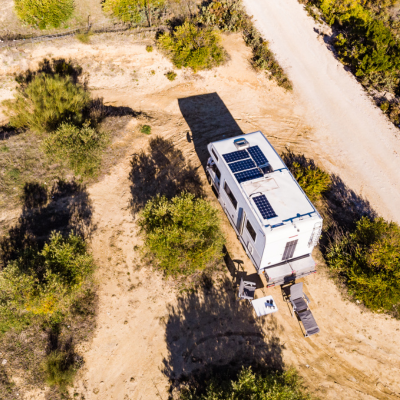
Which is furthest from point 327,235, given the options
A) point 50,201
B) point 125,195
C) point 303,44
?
point 303,44

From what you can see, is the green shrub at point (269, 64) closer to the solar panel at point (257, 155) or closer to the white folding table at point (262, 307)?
the solar panel at point (257, 155)

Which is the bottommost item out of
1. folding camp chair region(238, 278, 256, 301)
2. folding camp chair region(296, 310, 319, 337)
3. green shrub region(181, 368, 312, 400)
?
green shrub region(181, 368, 312, 400)

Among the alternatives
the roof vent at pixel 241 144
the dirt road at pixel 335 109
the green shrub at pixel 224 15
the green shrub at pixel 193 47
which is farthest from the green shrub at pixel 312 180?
the green shrub at pixel 224 15

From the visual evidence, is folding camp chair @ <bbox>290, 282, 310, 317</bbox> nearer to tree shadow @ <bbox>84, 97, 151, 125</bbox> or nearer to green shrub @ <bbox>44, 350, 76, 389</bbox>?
green shrub @ <bbox>44, 350, 76, 389</bbox>

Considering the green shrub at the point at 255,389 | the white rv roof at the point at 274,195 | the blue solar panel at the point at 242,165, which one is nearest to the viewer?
the green shrub at the point at 255,389

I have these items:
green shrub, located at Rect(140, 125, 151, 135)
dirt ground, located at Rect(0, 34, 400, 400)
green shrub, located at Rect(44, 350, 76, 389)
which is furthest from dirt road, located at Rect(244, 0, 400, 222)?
green shrub, located at Rect(44, 350, 76, 389)
